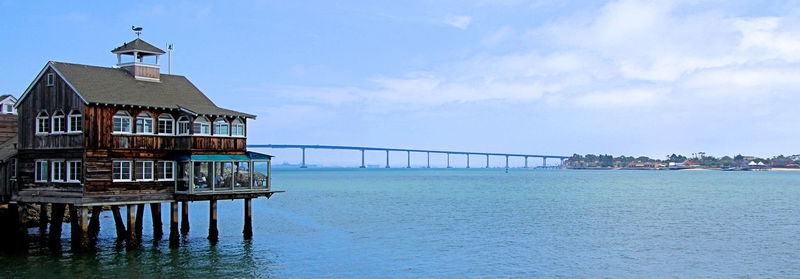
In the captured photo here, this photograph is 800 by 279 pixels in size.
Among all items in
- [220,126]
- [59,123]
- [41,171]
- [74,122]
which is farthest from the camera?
[220,126]

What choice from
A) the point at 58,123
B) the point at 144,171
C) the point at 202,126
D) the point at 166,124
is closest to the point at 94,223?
the point at 58,123

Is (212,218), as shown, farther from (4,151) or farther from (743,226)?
(743,226)

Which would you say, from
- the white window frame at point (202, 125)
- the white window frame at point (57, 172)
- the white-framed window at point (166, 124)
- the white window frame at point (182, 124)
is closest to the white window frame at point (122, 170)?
the white-framed window at point (166, 124)

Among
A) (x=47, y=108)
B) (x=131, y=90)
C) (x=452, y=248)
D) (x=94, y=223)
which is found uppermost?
(x=131, y=90)

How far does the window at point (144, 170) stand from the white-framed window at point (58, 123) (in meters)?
3.91

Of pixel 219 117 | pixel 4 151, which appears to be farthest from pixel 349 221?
pixel 4 151

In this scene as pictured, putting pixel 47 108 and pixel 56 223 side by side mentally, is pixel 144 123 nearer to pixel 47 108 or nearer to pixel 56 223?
pixel 47 108

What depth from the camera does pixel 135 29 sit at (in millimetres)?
41219

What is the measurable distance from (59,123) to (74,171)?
2668 mm

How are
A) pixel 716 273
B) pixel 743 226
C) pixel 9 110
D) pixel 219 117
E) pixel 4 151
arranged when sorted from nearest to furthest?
pixel 716 273 → pixel 219 117 → pixel 4 151 → pixel 9 110 → pixel 743 226

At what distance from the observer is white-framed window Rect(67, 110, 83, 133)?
35406 mm

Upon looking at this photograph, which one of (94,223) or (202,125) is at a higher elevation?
(202,125)

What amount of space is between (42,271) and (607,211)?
A: 5312cm

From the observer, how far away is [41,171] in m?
37.6
